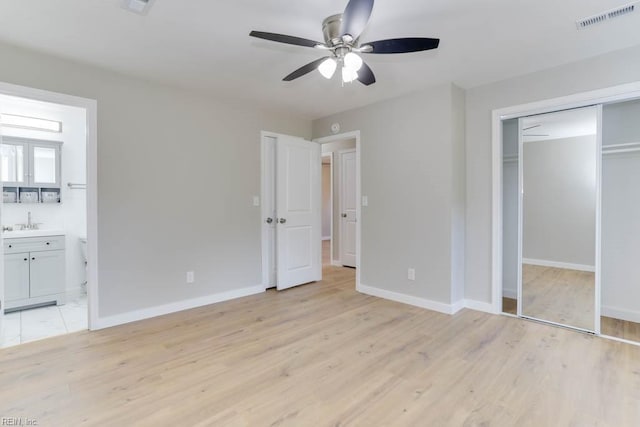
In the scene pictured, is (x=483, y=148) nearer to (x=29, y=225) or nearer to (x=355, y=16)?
(x=355, y=16)

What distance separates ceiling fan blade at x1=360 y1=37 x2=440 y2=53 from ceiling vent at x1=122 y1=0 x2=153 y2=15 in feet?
4.57

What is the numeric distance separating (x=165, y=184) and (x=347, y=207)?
3.34 metres

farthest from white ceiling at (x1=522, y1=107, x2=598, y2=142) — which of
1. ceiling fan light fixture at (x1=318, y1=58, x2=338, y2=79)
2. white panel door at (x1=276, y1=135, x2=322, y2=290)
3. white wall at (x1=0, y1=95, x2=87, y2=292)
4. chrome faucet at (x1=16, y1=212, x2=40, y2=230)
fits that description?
chrome faucet at (x1=16, y1=212, x2=40, y2=230)

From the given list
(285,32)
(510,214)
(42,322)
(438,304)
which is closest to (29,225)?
(42,322)

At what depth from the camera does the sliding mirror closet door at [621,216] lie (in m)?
3.00

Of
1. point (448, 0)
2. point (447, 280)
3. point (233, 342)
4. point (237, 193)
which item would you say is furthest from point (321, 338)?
point (448, 0)

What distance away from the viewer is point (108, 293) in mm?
3047

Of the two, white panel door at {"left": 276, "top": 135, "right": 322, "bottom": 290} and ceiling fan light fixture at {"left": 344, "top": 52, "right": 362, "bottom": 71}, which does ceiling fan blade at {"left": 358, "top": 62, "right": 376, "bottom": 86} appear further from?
white panel door at {"left": 276, "top": 135, "right": 322, "bottom": 290}

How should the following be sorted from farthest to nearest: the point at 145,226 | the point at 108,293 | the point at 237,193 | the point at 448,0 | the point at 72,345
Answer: the point at 237,193, the point at 145,226, the point at 108,293, the point at 72,345, the point at 448,0

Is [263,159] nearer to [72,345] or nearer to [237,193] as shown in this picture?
[237,193]

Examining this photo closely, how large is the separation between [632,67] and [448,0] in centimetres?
191

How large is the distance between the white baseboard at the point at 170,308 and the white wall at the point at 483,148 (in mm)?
2671

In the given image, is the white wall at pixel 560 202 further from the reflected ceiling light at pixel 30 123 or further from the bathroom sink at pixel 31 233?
the reflected ceiling light at pixel 30 123

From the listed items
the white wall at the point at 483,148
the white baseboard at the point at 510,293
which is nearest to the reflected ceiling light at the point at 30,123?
the white wall at the point at 483,148
